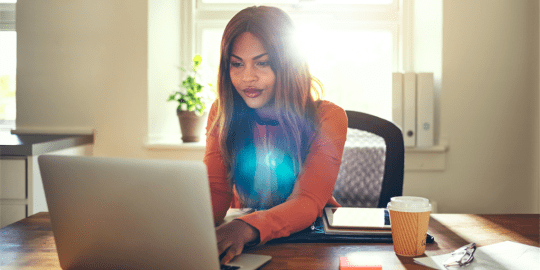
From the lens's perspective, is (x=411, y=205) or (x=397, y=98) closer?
(x=411, y=205)

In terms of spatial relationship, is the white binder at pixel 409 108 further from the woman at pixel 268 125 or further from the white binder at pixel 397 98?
the woman at pixel 268 125

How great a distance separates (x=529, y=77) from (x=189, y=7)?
1831mm

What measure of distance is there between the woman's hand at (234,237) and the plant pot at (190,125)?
4.76ft

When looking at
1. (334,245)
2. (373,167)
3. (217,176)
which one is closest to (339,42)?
(373,167)

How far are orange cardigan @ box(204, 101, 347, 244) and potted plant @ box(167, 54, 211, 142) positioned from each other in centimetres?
90

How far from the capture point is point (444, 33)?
204 cm

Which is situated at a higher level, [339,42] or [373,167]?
[339,42]

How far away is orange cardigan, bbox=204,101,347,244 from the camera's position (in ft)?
2.54

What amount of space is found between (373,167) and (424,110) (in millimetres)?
877

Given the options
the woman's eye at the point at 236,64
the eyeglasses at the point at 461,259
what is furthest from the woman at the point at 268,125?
the eyeglasses at the point at 461,259

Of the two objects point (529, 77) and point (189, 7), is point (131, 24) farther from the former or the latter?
point (529, 77)

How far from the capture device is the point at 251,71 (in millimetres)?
1024

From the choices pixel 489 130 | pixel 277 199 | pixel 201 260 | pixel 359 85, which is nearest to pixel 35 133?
pixel 277 199

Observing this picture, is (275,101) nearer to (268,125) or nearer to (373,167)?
(268,125)
